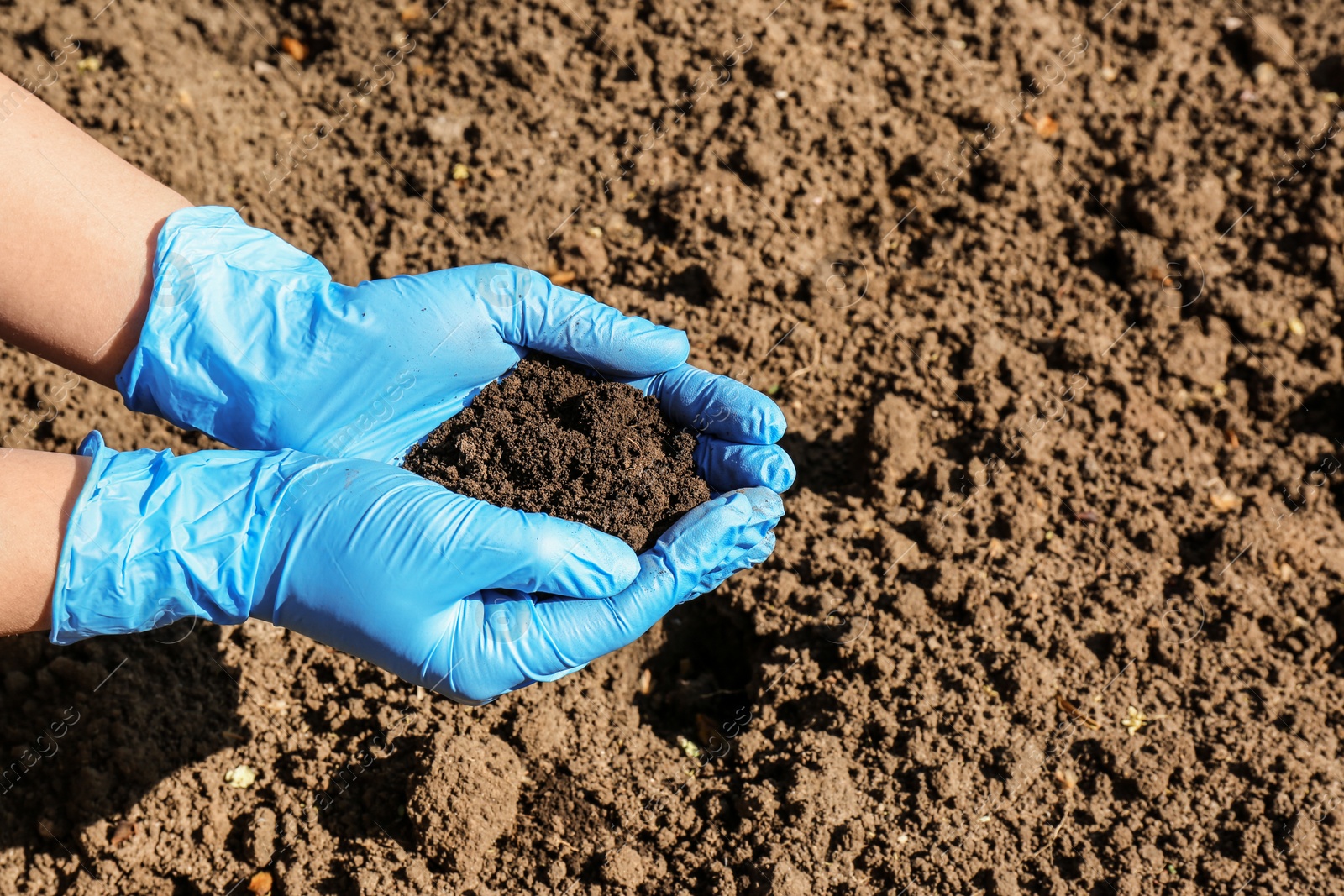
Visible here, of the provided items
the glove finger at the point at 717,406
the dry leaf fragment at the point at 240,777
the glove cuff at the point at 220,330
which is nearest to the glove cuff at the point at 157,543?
the glove cuff at the point at 220,330

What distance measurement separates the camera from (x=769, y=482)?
2.67 m

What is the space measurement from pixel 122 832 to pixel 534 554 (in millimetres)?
1515

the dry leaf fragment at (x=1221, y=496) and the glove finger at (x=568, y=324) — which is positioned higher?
the glove finger at (x=568, y=324)

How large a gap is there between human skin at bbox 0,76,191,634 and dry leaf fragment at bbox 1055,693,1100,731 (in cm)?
272

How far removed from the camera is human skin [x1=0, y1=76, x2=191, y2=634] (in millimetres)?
2279

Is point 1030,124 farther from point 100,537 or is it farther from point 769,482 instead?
point 100,537

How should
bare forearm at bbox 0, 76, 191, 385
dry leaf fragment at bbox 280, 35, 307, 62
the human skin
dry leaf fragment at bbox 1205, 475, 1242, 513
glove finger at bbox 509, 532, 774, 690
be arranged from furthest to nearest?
dry leaf fragment at bbox 280, 35, 307, 62
dry leaf fragment at bbox 1205, 475, 1242, 513
glove finger at bbox 509, 532, 774, 690
bare forearm at bbox 0, 76, 191, 385
the human skin

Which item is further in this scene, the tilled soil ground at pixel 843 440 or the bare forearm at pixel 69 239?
the tilled soil ground at pixel 843 440

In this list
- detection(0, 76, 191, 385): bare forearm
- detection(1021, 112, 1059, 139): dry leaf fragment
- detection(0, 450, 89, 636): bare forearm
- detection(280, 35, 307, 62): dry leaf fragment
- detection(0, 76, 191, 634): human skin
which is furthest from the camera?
detection(280, 35, 307, 62): dry leaf fragment

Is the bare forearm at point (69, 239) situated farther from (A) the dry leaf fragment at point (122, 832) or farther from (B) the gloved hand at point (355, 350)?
(A) the dry leaf fragment at point (122, 832)

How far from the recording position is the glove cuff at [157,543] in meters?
2.20

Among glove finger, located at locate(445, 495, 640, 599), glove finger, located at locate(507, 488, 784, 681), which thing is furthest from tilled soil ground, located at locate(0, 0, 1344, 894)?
glove finger, located at locate(445, 495, 640, 599)

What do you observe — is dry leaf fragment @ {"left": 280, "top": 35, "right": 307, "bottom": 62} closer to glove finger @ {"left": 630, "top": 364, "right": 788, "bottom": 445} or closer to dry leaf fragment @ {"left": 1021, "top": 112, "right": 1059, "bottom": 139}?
glove finger @ {"left": 630, "top": 364, "right": 788, "bottom": 445}

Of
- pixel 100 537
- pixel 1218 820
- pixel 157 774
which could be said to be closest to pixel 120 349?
pixel 100 537
